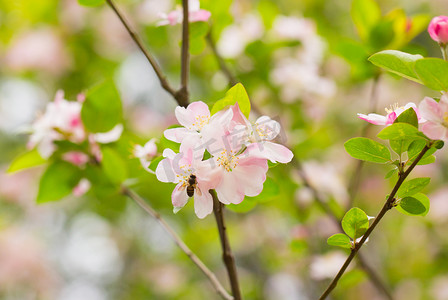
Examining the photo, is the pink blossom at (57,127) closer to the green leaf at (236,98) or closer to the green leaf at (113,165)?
the green leaf at (113,165)

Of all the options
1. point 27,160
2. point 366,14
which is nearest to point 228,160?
point 27,160

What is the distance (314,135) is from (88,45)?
3.97 ft

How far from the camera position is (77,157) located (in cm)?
86

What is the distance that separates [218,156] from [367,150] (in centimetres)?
17

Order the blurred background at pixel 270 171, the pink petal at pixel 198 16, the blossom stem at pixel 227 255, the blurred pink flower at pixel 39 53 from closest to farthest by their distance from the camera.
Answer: the blossom stem at pixel 227 255 < the pink petal at pixel 198 16 < the blurred background at pixel 270 171 < the blurred pink flower at pixel 39 53

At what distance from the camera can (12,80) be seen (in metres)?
2.53

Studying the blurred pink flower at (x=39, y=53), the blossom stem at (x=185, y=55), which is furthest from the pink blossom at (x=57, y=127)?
the blurred pink flower at (x=39, y=53)

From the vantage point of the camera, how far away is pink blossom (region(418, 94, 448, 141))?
434 millimetres

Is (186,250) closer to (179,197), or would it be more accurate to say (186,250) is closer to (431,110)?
(179,197)

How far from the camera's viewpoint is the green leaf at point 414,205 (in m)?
0.50

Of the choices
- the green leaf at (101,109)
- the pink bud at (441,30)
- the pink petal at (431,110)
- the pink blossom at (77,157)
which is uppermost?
the pink bud at (441,30)

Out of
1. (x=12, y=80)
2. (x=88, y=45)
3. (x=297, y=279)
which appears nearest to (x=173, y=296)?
(x=297, y=279)

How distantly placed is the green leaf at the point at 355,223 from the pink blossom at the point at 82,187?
51 centimetres

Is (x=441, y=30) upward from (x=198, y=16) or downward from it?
upward
